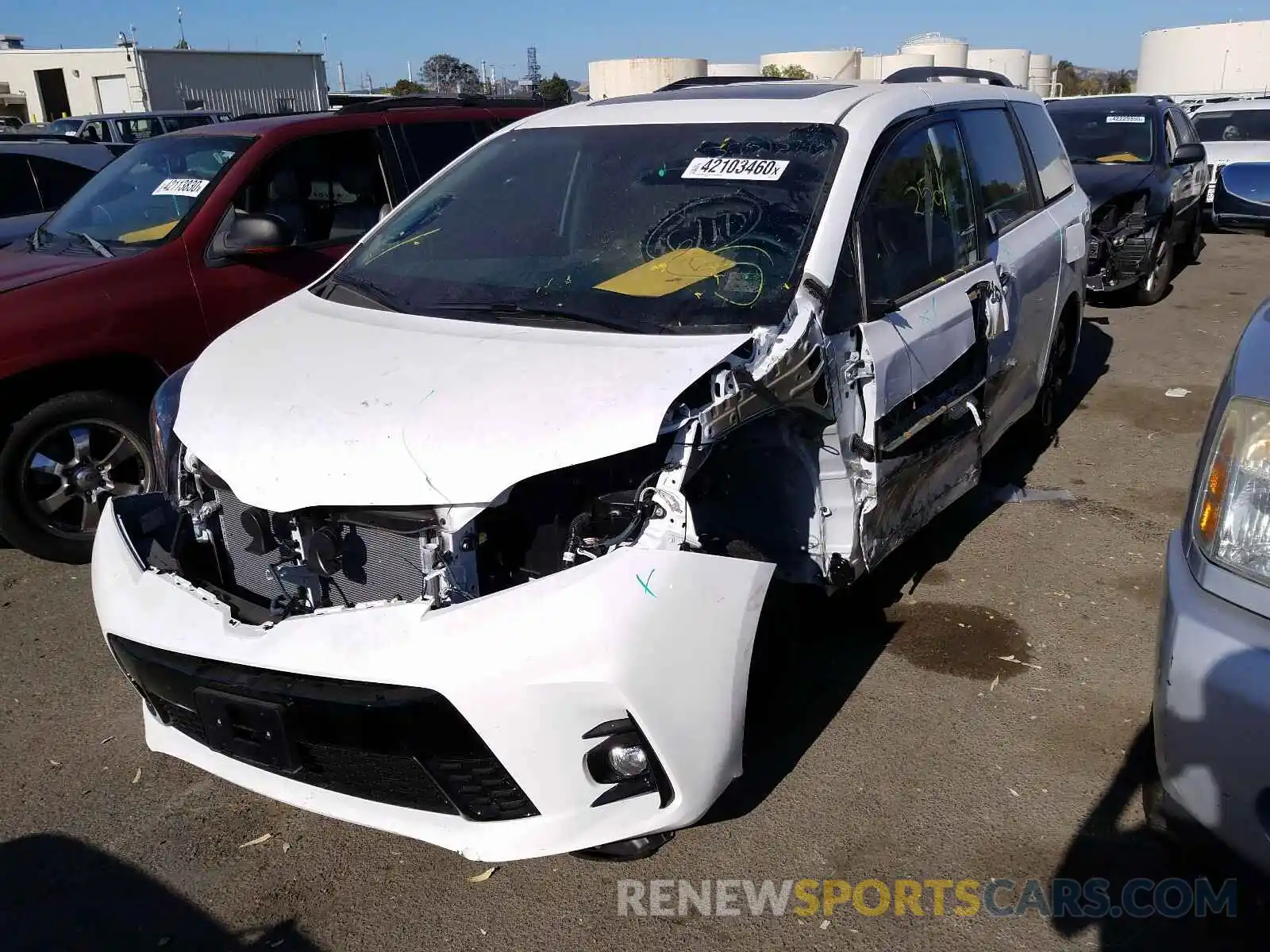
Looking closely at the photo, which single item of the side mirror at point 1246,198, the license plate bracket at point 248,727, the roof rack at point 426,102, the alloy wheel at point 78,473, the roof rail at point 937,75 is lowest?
the alloy wheel at point 78,473

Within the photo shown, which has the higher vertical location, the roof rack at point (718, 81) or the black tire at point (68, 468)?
the roof rack at point (718, 81)

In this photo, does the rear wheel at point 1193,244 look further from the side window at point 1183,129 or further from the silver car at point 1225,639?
the silver car at point 1225,639

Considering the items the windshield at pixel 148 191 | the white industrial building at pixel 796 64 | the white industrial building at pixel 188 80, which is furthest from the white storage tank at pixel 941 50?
the windshield at pixel 148 191

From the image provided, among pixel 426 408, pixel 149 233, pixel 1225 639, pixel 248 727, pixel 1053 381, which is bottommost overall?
pixel 1053 381

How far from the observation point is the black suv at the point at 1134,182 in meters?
8.80

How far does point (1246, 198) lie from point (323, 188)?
4.26 meters

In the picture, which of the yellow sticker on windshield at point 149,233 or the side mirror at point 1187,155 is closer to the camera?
the yellow sticker on windshield at point 149,233

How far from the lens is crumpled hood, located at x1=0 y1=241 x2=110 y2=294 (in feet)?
14.6

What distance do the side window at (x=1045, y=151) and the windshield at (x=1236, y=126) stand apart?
1091cm

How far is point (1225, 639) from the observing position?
1937 millimetres

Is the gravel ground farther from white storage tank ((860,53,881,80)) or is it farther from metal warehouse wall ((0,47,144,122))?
white storage tank ((860,53,881,80))

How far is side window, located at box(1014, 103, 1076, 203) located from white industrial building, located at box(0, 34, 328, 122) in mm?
27458

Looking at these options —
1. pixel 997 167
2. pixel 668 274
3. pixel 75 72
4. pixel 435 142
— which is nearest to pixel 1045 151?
pixel 997 167

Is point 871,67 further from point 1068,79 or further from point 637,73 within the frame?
point 1068,79
